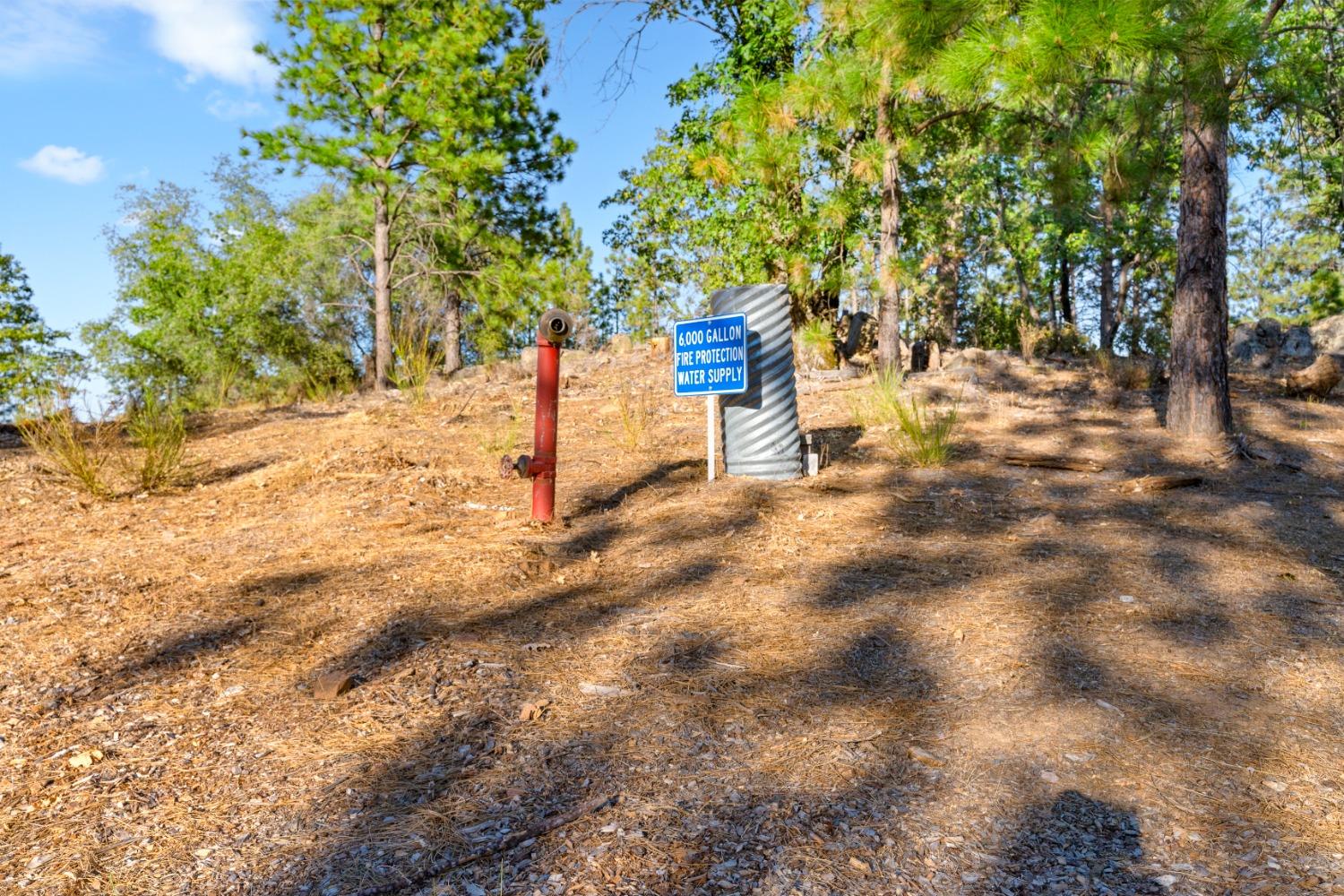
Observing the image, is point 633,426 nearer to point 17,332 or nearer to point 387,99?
point 387,99

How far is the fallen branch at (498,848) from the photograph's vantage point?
1850 millimetres

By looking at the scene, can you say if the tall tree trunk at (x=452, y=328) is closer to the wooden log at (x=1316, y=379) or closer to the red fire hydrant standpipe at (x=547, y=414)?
the red fire hydrant standpipe at (x=547, y=414)

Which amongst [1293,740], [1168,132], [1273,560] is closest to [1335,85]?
[1168,132]

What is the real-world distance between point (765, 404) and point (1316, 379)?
6577 mm

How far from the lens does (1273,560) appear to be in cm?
414

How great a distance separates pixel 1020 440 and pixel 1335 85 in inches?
144

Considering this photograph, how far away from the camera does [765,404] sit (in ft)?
18.0

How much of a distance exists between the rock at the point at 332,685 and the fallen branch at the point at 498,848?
0.98 meters

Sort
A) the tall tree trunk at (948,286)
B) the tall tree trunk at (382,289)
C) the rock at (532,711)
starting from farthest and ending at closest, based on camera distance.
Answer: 1. the tall tree trunk at (948,286)
2. the tall tree trunk at (382,289)
3. the rock at (532,711)

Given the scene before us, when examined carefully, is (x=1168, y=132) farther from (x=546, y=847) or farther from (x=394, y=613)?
(x=546, y=847)

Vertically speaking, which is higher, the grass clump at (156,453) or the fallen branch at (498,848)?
the grass clump at (156,453)

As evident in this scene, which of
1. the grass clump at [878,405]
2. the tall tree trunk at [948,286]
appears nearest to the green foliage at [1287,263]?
the tall tree trunk at [948,286]

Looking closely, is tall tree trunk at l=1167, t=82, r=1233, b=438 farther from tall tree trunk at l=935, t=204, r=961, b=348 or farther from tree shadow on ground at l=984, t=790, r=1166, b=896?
tall tree trunk at l=935, t=204, r=961, b=348

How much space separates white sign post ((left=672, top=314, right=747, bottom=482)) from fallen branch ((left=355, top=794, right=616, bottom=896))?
11.1 feet
